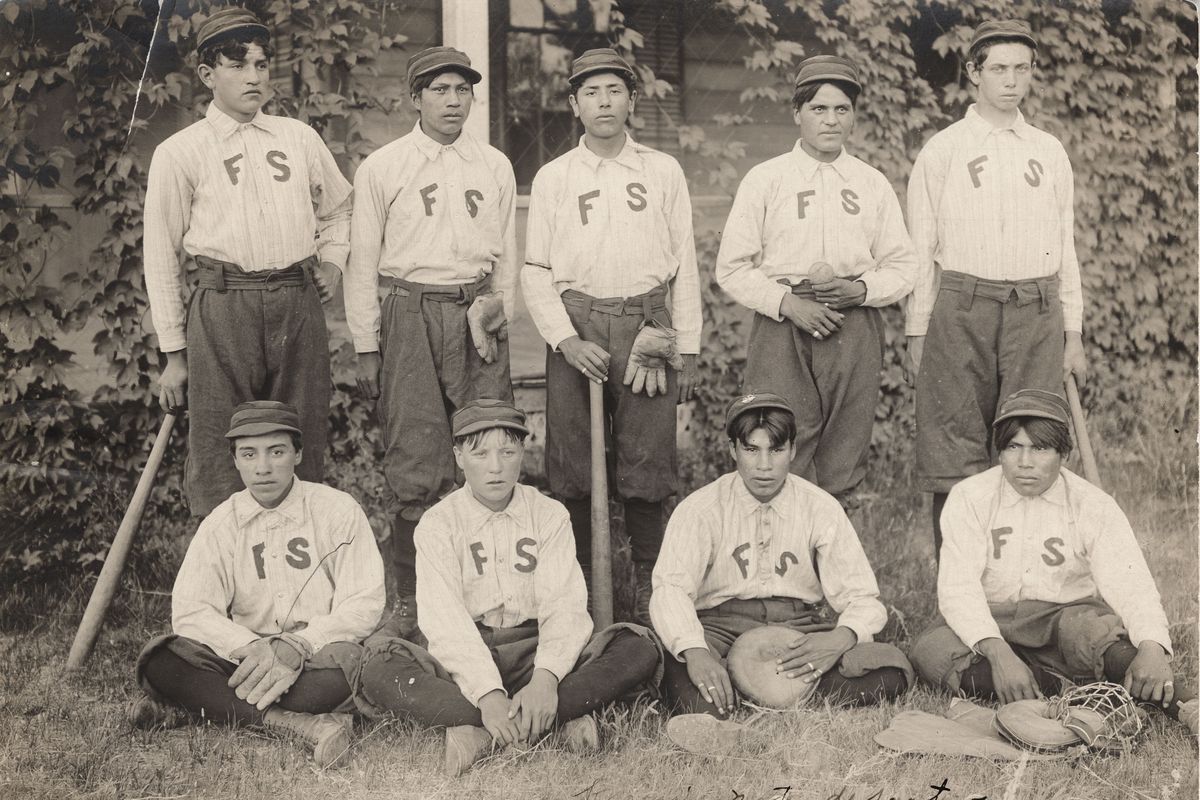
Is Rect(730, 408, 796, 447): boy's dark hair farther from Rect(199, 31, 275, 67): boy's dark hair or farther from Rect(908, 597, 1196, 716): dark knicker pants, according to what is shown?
Rect(199, 31, 275, 67): boy's dark hair

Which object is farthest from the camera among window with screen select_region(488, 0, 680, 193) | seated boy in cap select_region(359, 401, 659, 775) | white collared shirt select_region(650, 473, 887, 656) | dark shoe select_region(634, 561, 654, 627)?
window with screen select_region(488, 0, 680, 193)

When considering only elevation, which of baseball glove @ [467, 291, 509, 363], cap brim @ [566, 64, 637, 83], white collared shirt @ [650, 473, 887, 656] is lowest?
white collared shirt @ [650, 473, 887, 656]

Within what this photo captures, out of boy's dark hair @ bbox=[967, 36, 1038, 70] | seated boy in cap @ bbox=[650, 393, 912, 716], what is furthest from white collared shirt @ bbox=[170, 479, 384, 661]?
boy's dark hair @ bbox=[967, 36, 1038, 70]

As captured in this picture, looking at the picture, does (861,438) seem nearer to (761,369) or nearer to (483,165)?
(761,369)

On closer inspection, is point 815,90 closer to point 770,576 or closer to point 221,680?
point 770,576

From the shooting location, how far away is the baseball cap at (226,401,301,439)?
3.90 metres

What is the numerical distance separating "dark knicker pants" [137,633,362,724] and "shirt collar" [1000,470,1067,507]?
222cm

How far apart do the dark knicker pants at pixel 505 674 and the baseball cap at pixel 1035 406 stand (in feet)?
4.60

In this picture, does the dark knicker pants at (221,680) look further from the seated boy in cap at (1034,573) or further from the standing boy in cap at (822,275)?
the seated boy in cap at (1034,573)

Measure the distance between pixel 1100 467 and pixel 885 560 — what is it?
1700 mm

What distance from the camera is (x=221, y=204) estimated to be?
13.8 feet

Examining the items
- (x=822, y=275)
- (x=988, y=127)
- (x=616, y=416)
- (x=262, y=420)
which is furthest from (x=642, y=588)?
(x=988, y=127)

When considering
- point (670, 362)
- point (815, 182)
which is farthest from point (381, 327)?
point (815, 182)

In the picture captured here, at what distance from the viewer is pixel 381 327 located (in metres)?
4.47
